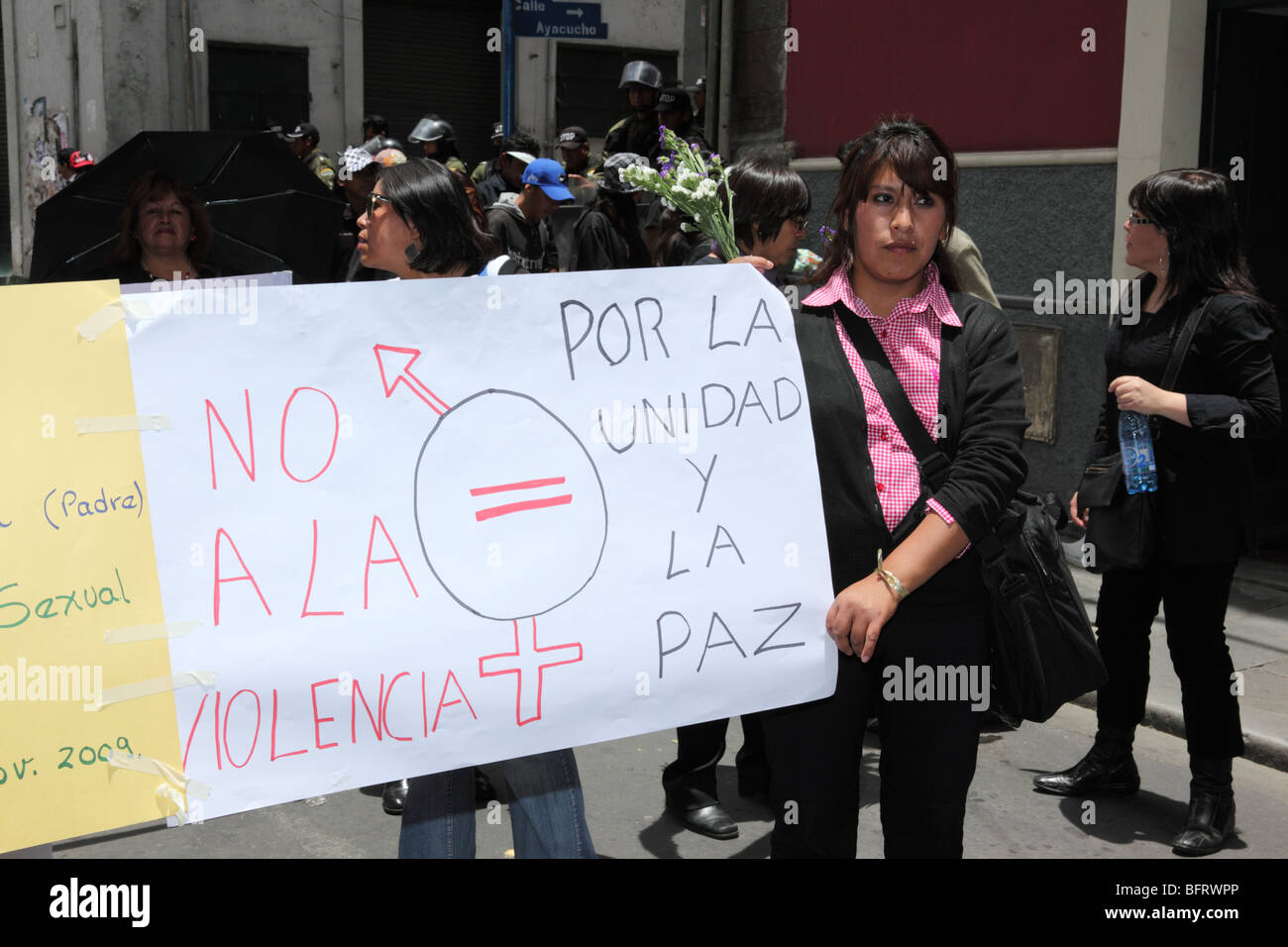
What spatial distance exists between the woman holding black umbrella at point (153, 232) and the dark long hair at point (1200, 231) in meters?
3.02

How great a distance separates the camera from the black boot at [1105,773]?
4289 millimetres

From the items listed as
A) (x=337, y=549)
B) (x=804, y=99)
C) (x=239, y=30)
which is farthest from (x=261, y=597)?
(x=239, y=30)

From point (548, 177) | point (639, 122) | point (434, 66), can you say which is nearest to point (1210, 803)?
point (548, 177)

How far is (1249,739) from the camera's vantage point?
4.73m

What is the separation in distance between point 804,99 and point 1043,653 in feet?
24.4

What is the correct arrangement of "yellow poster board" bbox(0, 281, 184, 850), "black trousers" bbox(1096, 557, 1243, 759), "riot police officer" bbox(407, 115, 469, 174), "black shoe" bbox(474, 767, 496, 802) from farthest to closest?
"riot police officer" bbox(407, 115, 469, 174) → "black shoe" bbox(474, 767, 496, 802) → "black trousers" bbox(1096, 557, 1243, 759) → "yellow poster board" bbox(0, 281, 184, 850)

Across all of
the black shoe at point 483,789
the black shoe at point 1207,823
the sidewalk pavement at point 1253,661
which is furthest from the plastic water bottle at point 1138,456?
the black shoe at point 483,789

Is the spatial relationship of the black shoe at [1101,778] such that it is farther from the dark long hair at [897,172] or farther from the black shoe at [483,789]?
the dark long hair at [897,172]

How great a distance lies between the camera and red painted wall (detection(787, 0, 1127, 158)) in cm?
718

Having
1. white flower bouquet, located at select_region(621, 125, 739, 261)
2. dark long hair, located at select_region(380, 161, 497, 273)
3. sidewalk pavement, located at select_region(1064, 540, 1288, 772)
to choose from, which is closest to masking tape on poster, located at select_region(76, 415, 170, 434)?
dark long hair, located at select_region(380, 161, 497, 273)

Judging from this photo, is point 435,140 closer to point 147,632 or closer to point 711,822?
point 711,822

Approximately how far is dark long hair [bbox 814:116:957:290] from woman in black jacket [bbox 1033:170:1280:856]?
1475mm

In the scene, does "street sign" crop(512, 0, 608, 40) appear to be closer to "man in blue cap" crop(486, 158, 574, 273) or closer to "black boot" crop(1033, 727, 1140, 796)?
"man in blue cap" crop(486, 158, 574, 273)

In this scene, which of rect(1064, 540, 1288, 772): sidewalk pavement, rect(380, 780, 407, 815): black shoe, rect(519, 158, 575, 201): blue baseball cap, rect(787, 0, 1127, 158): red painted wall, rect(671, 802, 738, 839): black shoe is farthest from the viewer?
rect(519, 158, 575, 201): blue baseball cap
